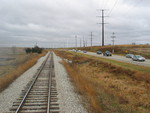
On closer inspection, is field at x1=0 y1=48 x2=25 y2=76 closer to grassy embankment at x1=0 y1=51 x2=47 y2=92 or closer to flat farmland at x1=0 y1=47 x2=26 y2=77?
flat farmland at x1=0 y1=47 x2=26 y2=77

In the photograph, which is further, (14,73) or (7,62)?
(7,62)

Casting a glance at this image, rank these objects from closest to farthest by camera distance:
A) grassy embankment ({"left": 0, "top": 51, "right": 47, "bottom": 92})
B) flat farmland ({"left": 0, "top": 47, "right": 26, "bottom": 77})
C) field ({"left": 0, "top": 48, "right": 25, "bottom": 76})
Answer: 1. grassy embankment ({"left": 0, "top": 51, "right": 47, "bottom": 92})
2. field ({"left": 0, "top": 48, "right": 25, "bottom": 76})
3. flat farmland ({"left": 0, "top": 47, "right": 26, "bottom": 77})

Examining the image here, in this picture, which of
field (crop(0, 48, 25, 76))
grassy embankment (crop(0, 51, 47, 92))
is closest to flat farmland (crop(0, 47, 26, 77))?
field (crop(0, 48, 25, 76))

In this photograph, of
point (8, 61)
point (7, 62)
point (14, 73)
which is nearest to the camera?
point (14, 73)

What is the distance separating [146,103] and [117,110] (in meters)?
2.94

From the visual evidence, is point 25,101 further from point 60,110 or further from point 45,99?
point 60,110

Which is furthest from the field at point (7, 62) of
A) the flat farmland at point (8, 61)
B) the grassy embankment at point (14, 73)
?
the grassy embankment at point (14, 73)

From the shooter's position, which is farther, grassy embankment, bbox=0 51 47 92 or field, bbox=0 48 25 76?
field, bbox=0 48 25 76

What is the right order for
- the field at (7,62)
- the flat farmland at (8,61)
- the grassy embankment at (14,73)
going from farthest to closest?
the flat farmland at (8,61) → the field at (7,62) → the grassy embankment at (14,73)

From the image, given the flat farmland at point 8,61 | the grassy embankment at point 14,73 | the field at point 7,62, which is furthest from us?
the flat farmland at point 8,61

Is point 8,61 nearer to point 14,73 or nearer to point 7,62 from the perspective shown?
point 7,62

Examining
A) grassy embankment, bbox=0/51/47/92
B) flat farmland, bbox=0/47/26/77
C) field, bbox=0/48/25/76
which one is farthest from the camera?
flat farmland, bbox=0/47/26/77

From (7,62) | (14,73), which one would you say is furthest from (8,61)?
(14,73)

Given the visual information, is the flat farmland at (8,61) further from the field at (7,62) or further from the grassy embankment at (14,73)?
the grassy embankment at (14,73)
